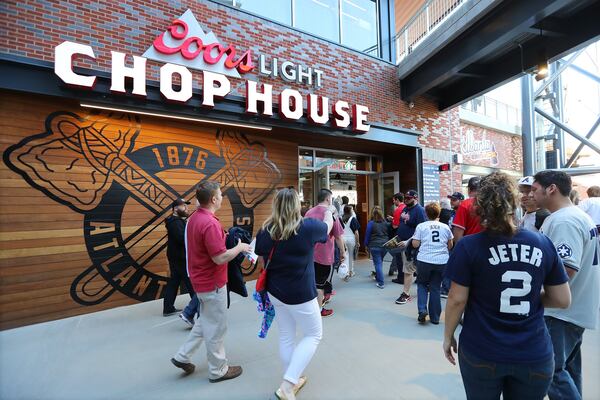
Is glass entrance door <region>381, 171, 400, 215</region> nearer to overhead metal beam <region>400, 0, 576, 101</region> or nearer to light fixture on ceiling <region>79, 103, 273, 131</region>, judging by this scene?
overhead metal beam <region>400, 0, 576, 101</region>

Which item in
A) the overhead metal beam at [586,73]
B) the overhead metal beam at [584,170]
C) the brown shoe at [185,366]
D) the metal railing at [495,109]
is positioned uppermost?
the overhead metal beam at [586,73]

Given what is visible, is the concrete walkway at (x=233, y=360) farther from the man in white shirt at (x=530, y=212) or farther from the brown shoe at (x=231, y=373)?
the man in white shirt at (x=530, y=212)

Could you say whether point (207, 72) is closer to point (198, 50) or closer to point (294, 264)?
point (198, 50)

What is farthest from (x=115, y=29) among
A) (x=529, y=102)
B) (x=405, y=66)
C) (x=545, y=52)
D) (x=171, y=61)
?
(x=529, y=102)

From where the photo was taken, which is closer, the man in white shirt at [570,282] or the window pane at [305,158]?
the man in white shirt at [570,282]

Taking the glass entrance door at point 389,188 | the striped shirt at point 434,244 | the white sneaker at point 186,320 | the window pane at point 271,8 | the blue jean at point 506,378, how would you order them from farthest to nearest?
1. the glass entrance door at point 389,188
2. the window pane at point 271,8
3. the striped shirt at point 434,244
4. the white sneaker at point 186,320
5. the blue jean at point 506,378

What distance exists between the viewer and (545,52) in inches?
270

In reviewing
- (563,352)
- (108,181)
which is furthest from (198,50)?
(563,352)

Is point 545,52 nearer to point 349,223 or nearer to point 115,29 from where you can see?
point 349,223

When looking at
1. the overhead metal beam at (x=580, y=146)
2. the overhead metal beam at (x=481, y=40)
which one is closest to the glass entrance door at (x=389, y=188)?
the overhead metal beam at (x=481, y=40)

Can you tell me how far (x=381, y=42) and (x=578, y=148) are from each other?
35.2 feet

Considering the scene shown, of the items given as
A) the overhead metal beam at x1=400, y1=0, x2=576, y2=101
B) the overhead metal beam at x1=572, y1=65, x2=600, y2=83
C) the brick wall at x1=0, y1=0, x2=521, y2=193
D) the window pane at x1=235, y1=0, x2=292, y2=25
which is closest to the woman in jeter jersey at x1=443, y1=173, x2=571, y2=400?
the brick wall at x1=0, y1=0, x2=521, y2=193

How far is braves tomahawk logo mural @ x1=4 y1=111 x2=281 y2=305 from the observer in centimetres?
478

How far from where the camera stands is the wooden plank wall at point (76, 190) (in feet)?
14.8
